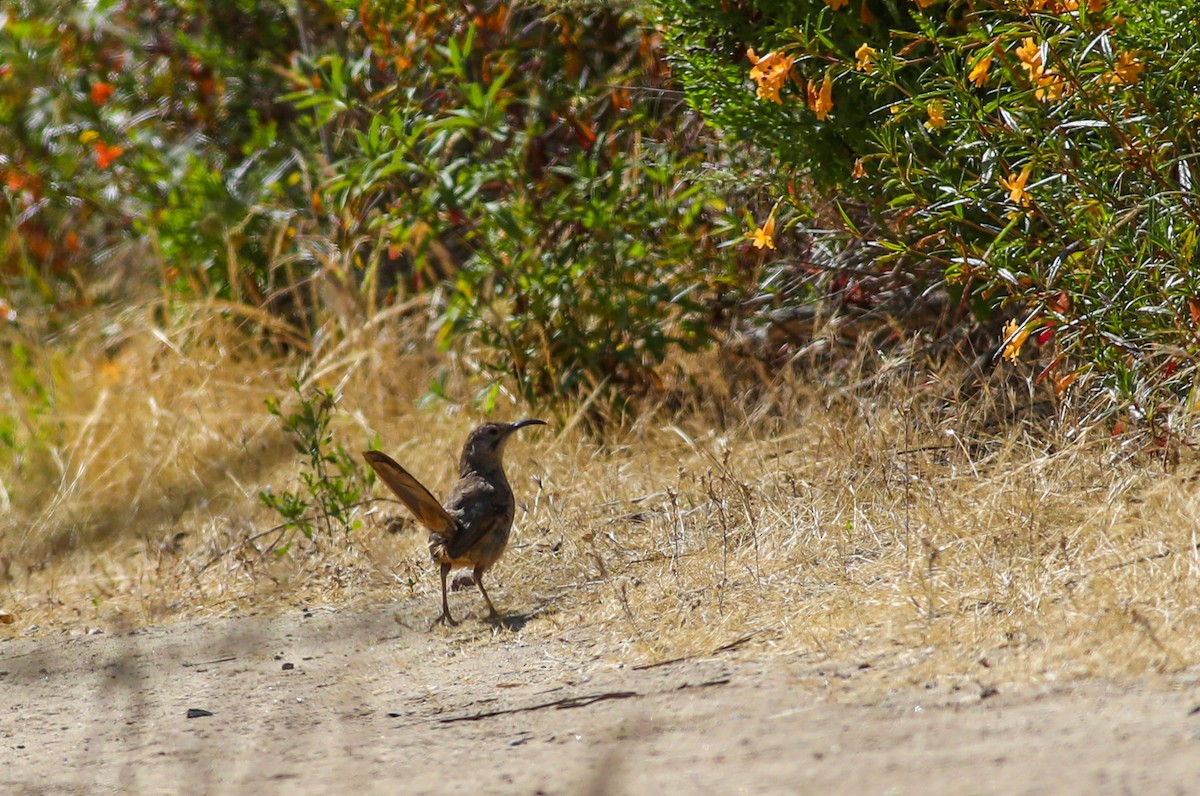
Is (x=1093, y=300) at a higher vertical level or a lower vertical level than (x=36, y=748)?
higher

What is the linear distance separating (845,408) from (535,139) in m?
2.47

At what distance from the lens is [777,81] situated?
14.3 feet

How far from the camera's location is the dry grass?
3764 mm

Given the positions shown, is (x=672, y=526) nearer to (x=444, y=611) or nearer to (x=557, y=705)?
(x=444, y=611)

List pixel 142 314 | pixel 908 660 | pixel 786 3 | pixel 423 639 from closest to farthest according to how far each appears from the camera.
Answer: pixel 908 660 → pixel 423 639 → pixel 786 3 → pixel 142 314

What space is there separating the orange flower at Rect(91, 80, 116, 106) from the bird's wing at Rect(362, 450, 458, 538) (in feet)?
18.4

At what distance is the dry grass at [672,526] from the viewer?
376cm

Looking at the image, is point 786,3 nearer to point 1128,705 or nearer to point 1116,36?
point 1116,36

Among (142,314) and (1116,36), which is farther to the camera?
(142,314)

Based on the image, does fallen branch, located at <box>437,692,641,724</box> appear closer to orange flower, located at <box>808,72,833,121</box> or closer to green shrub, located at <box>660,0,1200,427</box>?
green shrub, located at <box>660,0,1200,427</box>

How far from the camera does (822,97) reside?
436cm

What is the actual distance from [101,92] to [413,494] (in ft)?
19.0

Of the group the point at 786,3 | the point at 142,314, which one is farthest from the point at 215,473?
the point at 786,3

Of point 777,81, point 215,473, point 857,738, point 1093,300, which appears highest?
point 777,81
